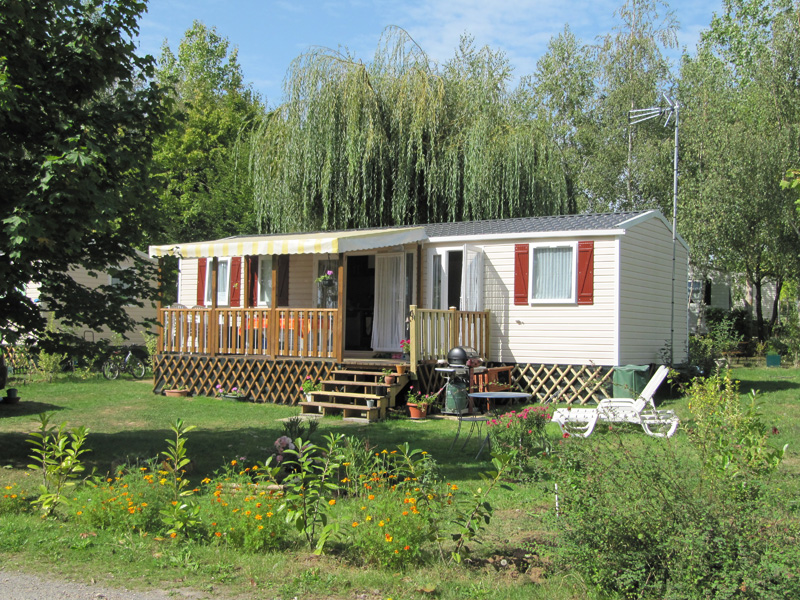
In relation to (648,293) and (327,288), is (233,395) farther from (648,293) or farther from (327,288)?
(648,293)

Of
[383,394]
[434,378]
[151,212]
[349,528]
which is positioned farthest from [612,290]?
[349,528]

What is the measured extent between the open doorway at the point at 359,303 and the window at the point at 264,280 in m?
1.91

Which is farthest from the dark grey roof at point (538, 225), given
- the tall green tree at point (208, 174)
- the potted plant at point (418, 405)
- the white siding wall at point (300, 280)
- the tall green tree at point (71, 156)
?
the tall green tree at point (208, 174)

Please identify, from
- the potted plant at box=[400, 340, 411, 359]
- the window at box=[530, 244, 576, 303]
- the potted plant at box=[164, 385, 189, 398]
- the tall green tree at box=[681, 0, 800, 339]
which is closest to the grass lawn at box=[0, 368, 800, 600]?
the potted plant at box=[400, 340, 411, 359]

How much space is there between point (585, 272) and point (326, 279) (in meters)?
5.51

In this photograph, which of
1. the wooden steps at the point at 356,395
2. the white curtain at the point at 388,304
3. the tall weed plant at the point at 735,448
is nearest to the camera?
the tall weed plant at the point at 735,448

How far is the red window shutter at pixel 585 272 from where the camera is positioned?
43.4ft

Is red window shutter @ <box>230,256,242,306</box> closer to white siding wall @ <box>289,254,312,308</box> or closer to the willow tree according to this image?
white siding wall @ <box>289,254,312,308</box>

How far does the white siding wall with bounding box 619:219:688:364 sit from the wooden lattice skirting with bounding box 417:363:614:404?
60cm

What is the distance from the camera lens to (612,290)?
13094 mm

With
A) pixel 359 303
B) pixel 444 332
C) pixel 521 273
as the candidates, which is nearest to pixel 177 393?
pixel 359 303

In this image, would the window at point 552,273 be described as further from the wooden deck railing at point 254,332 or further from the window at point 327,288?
the window at point 327,288

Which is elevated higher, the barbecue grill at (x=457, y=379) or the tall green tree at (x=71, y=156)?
the tall green tree at (x=71, y=156)

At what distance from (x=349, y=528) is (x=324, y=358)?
8121 millimetres
